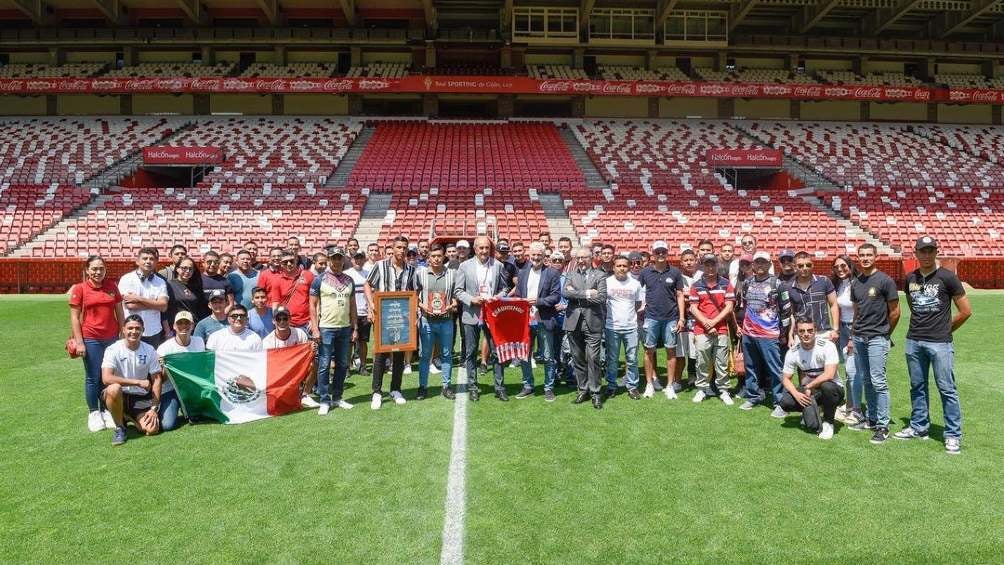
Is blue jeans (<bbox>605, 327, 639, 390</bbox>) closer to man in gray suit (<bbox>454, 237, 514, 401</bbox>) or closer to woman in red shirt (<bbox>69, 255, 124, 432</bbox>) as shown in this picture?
man in gray suit (<bbox>454, 237, 514, 401</bbox>)

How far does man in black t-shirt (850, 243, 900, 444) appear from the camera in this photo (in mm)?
5516

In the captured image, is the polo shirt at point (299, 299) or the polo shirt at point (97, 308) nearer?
the polo shirt at point (97, 308)

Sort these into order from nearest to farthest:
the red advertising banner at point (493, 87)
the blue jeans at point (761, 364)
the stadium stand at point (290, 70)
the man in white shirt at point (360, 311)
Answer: the blue jeans at point (761, 364)
the man in white shirt at point (360, 311)
the red advertising banner at point (493, 87)
the stadium stand at point (290, 70)

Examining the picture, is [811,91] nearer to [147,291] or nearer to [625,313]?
[625,313]

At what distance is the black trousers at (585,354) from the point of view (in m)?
6.85

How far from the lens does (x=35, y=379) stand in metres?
8.16

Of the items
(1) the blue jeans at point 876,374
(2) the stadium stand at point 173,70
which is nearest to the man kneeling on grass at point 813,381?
(1) the blue jeans at point 876,374

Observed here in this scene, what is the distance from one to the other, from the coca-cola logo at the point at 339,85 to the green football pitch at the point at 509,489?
2753 cm

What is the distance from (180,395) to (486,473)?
11.7ft

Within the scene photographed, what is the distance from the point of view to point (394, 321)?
682 cm

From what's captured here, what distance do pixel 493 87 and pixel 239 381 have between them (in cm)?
2823

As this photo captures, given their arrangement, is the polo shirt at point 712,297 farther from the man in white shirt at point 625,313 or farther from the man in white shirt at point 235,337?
the man in white shirt at point 235,337

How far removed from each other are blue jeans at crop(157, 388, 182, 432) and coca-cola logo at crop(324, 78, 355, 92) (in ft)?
92.9

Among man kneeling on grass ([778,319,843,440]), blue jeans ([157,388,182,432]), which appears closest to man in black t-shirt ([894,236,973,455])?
man kneeling on grass ([778,319,843,440])
